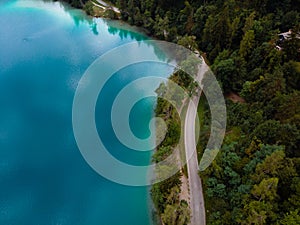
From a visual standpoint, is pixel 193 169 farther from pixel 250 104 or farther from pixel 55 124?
pixel 55 124

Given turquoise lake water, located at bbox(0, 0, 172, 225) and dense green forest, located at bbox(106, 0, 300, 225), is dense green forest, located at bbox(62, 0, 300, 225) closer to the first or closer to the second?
dense green forest, located at bbox(106, 0, 300, 225)

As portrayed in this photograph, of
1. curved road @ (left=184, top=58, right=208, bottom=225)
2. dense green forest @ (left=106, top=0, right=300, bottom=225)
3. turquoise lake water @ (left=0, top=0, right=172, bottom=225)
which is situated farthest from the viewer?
turquoise lake water @ (left=0, top=0, right=172, bottom=225)

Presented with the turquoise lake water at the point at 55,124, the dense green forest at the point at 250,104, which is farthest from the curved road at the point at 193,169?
the turquoise lake water at the point at 55,124

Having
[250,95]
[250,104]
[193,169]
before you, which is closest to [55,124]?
[193,169]

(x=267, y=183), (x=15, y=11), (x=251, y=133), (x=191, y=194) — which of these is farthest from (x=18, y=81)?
(x=267, y=183)

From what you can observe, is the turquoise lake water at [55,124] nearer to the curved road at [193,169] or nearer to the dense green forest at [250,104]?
the curved road at [193,169]

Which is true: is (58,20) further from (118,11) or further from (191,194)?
(191,194)

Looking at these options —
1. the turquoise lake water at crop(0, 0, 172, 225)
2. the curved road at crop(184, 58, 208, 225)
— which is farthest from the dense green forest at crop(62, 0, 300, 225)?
the turquoise lake water at crop(0, 0, 172, 225)
